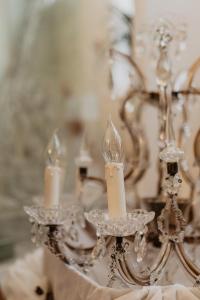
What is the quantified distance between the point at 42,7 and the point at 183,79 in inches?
49.6

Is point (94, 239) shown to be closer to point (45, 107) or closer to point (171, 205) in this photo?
point (171, 205)

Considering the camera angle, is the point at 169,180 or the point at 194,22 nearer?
the point at 169,180

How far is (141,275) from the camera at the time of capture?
781 millimetres

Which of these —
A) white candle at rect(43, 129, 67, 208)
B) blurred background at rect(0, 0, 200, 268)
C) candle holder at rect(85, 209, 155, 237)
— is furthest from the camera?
blurred background at rect(0, 0, 200, 268)

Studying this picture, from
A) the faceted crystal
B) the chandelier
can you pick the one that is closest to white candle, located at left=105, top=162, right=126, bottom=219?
the chandelier

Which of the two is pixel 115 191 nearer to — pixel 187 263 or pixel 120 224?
pixel 120 224

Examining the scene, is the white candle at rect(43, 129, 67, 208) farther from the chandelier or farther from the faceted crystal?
the faceted crystal

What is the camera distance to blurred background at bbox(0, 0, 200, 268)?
2062mm

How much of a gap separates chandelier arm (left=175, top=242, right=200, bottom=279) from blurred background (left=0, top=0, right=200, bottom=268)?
44.0 inches

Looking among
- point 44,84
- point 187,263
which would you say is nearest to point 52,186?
point 187,263

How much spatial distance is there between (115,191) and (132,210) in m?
0.11

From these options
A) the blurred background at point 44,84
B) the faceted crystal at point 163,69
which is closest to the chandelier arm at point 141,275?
the faceted crystal at point 163,69

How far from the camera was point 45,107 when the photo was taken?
216 cm

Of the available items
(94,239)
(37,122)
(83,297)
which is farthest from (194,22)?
(37,122)
